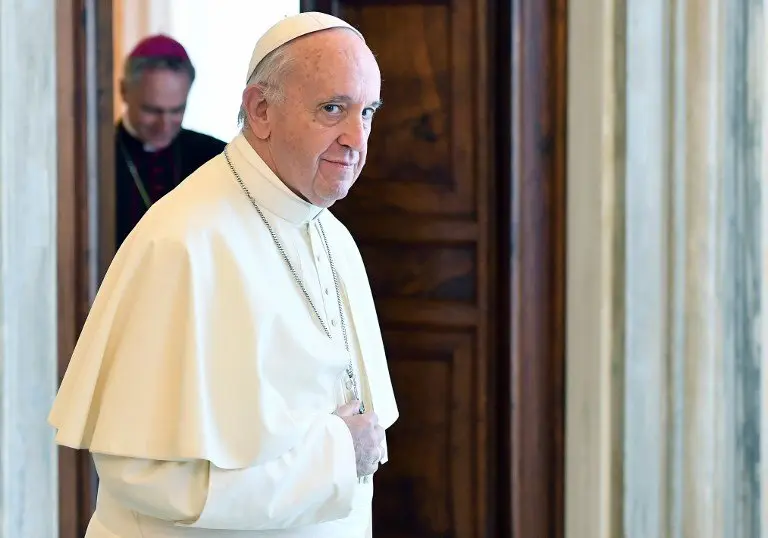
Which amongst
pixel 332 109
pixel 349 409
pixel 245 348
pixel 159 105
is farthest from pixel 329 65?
pixel 159 105

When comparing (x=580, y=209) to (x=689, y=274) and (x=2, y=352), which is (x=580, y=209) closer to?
(x=689, y=274)

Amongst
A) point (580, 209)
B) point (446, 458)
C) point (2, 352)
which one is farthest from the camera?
point (446, 458)

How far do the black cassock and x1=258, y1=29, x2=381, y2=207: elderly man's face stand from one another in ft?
3.07

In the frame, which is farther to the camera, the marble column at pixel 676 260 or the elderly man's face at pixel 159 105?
the elderly man's face at pixel 159 105

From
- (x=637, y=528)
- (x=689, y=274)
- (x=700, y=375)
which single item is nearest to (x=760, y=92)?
(x=689, y=274)

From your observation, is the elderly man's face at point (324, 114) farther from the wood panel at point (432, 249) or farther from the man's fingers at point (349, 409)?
the wood panel at point (432, 249)

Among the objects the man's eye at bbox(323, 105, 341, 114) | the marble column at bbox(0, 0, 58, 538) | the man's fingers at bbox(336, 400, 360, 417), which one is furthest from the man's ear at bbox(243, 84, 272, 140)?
the marble column at bbox(0, 0, 58, 538)

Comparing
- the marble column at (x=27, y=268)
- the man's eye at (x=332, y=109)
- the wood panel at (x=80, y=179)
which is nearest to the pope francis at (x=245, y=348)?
the man's eye at (x=332, y=109)

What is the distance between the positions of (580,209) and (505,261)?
0.26 meters

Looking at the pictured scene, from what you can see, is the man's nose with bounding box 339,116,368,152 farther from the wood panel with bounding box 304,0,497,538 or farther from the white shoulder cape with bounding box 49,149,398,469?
the wood panel with bounding box 304,0,497,538

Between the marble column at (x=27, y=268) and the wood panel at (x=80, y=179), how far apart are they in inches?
1.7

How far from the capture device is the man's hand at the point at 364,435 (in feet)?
5.81

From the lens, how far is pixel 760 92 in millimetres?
2363

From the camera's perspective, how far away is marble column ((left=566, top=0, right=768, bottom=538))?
2383mm
